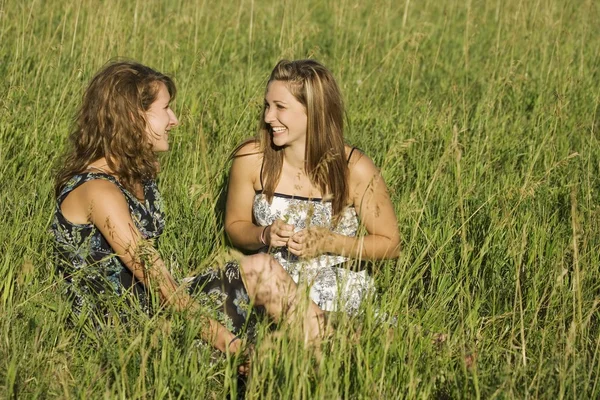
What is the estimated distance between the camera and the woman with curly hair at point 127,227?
118 inches

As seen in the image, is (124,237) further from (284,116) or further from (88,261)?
(284,116)

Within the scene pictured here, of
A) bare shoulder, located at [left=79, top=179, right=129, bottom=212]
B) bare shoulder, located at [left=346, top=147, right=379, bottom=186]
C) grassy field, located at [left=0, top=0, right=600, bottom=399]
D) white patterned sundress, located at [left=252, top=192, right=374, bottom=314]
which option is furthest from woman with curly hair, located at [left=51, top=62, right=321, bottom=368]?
bare shoulder, located at [left=346, top=147, right=379, bottom=186]

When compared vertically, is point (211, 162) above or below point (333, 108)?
below

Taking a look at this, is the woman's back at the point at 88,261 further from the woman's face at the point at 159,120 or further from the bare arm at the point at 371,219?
the bare arm at the point at 371,219

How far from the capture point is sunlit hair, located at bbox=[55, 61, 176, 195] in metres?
3.29

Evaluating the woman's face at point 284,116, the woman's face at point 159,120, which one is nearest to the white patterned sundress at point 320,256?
the woman's face at point 284,116

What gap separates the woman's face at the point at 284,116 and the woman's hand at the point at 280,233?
1.61 ft

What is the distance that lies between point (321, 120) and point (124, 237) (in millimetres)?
971

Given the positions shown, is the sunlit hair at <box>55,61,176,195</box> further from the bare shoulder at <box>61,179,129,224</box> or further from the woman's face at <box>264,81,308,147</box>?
the woman's face at <box>264,81,308,147</box>

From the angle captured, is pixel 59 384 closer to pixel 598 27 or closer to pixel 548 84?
pixel 548 84

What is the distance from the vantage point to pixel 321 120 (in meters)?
3.60

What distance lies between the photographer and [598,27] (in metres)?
6.66

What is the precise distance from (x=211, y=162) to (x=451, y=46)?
2.58m

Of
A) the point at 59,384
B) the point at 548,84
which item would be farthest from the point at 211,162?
the point at 548,84
